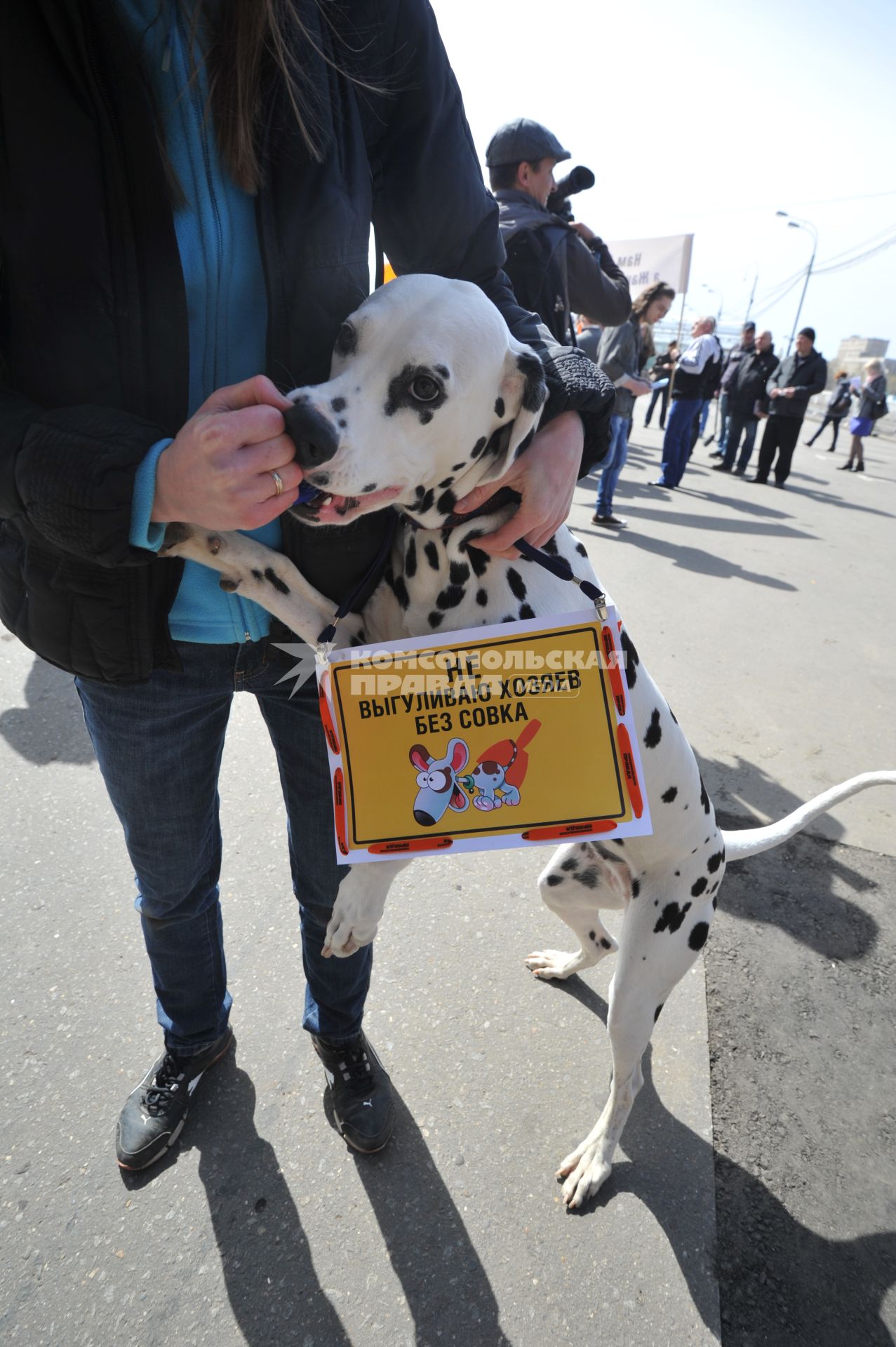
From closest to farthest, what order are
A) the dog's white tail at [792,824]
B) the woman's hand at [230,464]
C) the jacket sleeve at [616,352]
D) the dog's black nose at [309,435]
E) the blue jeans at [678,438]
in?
the woman's hand at [230,464]
the dog's black nose at [309,435]
the dog's white tail at [792,824]
the jacket sleeve at [616,352]
the blue jeans at [678,438]

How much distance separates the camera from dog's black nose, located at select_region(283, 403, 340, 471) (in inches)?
47.4

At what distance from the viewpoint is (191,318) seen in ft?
4.24

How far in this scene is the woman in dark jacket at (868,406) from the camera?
14.8m

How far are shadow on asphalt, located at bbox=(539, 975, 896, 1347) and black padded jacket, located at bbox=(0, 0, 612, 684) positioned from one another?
1890mm

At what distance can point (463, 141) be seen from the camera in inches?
60.8

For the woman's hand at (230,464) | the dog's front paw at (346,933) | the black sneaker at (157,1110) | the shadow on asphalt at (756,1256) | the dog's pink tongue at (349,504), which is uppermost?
the woman's hand at (230,464)

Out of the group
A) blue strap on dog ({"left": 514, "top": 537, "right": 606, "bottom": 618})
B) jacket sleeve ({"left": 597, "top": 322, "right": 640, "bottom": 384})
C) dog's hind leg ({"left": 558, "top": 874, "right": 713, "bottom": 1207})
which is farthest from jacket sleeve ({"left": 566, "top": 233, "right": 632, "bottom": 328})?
dog's hind leg ({"left": 558, "top": 874, "right": 713, "bottom": 1207})

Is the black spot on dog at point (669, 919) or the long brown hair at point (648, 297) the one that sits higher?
the long brown hair at point (648, 297)

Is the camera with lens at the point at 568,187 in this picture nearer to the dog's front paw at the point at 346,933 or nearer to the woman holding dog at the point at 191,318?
the woman holding dog at the point at 191,318

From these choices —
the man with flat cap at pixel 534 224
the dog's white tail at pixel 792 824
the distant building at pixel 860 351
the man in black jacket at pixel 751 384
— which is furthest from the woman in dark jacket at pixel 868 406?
the distant building at pixel 860 351

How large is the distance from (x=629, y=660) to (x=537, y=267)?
2725mm

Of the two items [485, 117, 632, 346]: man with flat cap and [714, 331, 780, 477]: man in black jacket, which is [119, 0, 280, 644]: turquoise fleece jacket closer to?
[485, 117, 632, 346]: man with flat cap

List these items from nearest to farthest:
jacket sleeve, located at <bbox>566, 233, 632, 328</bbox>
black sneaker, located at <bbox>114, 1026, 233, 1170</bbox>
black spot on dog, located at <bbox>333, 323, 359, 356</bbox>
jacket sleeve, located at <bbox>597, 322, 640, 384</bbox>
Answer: black spot on dog, located at <bbox>333, 323, 359, 356</bbox>
black sneaker, located at <bbox>114, 1026, 233, 1170</bbox>
jacket sleeve, located at <bbox>566, 233, 632, 328</bbox>
jacket sleeve, located at <bbox>597, 322, 640, 384</bbox>

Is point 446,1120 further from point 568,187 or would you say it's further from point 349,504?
point 568,187
